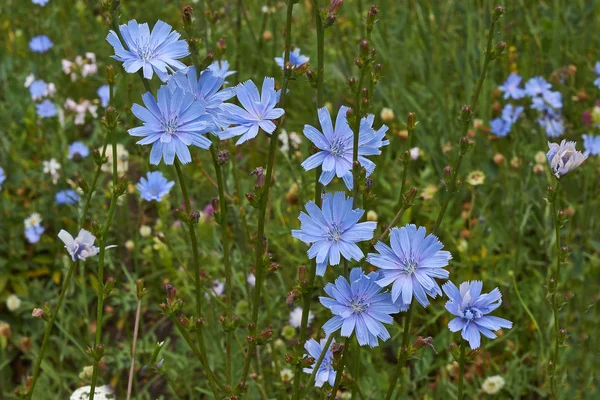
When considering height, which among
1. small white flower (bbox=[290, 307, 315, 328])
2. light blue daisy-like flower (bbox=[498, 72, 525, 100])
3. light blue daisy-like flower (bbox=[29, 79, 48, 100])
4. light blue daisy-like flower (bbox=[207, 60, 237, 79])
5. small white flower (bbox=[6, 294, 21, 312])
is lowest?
small white flower (bbox=[290, 307, 315, 328])

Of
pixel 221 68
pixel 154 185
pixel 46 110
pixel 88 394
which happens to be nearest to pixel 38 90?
pixel 46 110

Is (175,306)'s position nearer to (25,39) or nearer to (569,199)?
(569,199)

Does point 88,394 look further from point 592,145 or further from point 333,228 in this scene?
point 592,145

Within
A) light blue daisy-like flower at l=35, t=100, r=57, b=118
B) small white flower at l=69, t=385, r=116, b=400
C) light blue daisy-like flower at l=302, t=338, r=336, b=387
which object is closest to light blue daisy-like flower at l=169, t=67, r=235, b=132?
light blue daisy-like flower at l=302, t=338, r=336, b=387

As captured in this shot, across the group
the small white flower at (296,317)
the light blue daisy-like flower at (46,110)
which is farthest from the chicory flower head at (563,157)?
the light blue daisy-like flower at (46,110)

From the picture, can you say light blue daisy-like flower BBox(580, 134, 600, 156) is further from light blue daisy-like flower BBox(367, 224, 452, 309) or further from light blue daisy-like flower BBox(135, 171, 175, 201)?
light blue daisy-like flower BBox(367, 224, 452, 309)

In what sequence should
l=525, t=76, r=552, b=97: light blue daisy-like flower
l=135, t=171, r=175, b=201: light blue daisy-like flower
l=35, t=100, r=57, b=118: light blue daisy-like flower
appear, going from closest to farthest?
l=135, t=171, r=175, b=201: light blue daisy-like flower → l=525, t=76, r=552, b=97: light blue daisy-like flower → l=35, t=100, r=57, b=118: light blue daisy-like flower

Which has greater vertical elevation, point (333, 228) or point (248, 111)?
point (248, 111)
